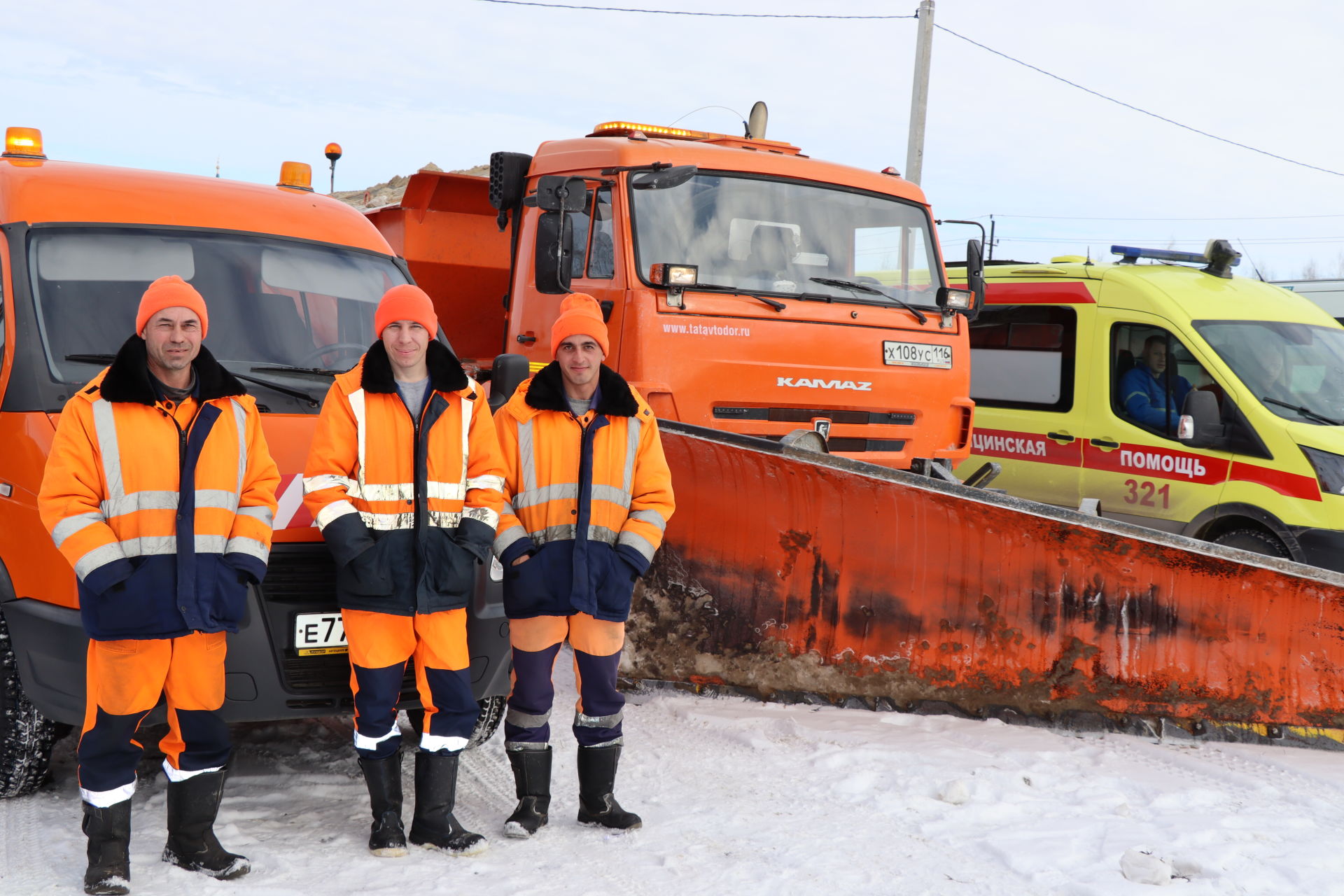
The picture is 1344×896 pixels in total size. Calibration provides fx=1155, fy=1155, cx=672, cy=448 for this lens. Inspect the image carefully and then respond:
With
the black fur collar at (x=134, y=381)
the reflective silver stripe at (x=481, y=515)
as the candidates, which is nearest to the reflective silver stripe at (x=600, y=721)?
the reflective silver stripe at (x=481, y=515)

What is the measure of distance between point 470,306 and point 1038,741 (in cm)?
454

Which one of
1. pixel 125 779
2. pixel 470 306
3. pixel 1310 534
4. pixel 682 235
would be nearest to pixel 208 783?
pixel 125 779

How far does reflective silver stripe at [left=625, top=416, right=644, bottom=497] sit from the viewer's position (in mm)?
3803

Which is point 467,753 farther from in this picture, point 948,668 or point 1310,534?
point 1310,534

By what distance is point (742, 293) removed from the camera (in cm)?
588

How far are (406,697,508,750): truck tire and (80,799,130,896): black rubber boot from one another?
1.24 m

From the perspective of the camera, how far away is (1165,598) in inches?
183

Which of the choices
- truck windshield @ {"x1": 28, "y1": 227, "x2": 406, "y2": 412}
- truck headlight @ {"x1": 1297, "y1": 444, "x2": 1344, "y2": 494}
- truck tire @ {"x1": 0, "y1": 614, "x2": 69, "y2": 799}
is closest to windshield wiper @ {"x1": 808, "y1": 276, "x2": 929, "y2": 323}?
truck headlight @ {"x1": 1297, "y1": 444, "x2": 1344, "y2": 494}

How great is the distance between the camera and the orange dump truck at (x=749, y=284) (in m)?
5.69

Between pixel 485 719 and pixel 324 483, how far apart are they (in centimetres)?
143

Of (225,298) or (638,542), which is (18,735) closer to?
(225,298)

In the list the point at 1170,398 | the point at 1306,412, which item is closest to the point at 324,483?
the point at 1170,398

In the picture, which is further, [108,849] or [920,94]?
[920,94]

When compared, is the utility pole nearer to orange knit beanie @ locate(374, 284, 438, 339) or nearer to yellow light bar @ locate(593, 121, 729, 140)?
yellow light bar @ locate(593, 121, 729, 140)
